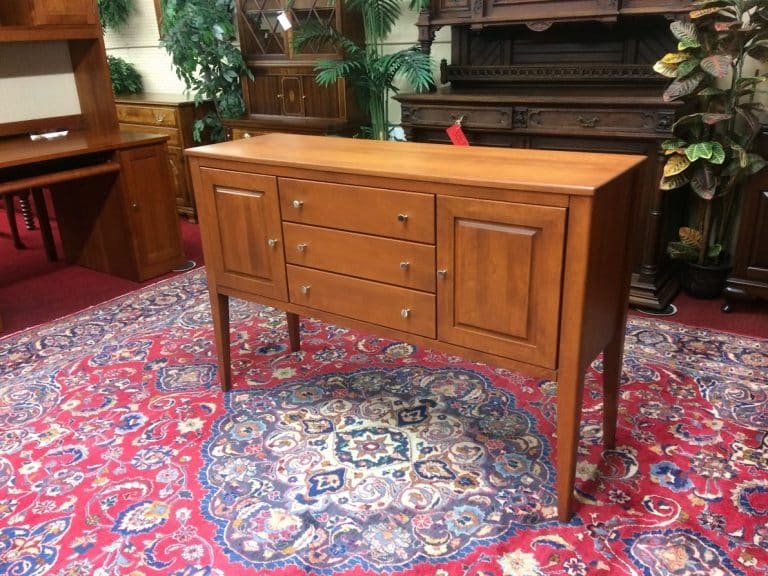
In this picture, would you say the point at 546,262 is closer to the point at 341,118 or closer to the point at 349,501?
the point at 349,501

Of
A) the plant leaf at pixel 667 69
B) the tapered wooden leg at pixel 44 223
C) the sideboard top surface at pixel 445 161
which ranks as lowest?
the tapered wooden leg at pixel 44 223

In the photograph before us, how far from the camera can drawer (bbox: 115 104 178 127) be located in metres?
4.74

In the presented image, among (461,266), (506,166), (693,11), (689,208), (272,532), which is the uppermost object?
(693,11)

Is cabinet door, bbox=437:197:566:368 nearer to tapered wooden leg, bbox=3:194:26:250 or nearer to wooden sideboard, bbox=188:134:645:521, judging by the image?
wooden sideboard, bbox=188:134:645:521

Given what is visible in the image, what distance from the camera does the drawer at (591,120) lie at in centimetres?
291

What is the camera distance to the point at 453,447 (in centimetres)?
216

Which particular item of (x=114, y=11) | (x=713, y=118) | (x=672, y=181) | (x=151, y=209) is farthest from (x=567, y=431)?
(x=114, y=11)

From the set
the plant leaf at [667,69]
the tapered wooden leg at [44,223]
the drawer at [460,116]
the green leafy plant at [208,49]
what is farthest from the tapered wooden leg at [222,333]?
the green leafy plant at [208,49]

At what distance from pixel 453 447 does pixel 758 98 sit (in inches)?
94.2

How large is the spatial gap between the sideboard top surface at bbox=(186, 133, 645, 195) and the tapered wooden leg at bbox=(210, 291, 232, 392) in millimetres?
552

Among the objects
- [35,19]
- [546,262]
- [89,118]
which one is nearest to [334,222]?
[546,262]

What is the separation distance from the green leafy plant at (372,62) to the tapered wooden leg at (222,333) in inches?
69.9

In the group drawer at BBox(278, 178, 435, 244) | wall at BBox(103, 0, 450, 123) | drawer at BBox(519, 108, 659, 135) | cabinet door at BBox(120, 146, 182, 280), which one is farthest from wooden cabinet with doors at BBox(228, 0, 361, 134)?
drawer at BBox(278, 178, 435, 244)

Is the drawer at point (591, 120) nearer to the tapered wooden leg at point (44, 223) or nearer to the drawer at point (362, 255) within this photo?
the drawer at point (362, 255)
